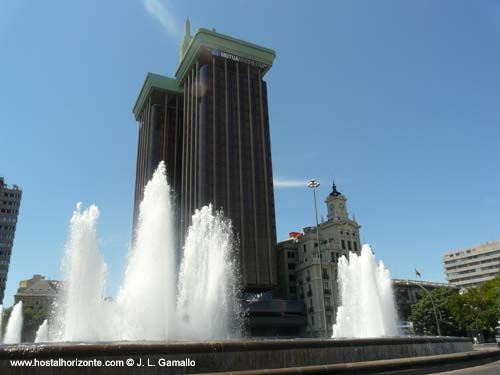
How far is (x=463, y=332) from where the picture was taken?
212ft

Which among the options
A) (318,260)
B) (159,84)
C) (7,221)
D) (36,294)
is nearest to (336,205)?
(318,260)

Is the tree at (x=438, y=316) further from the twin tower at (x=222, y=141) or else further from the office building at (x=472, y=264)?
→ the office building at (x=472, y=264)

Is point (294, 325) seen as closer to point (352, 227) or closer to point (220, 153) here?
point (352, 227)

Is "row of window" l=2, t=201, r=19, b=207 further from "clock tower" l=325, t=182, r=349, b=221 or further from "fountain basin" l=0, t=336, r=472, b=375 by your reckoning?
"fountain basin" l=0, t=336, r=472, b=375

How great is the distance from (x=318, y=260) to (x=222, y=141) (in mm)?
31847

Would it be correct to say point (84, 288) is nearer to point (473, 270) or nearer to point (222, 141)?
point (222, 141)

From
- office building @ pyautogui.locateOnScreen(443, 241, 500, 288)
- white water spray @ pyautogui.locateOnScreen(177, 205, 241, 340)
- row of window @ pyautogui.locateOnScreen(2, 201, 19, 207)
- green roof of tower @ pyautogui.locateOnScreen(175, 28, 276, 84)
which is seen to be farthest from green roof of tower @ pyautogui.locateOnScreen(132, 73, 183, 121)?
office building @ pyautogui.locateOnScreen(443, 241, 500, 288)

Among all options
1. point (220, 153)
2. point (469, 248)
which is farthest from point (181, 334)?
point (469, 248)

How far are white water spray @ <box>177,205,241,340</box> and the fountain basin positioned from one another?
1358 centimetres

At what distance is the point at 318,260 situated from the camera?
78312mm

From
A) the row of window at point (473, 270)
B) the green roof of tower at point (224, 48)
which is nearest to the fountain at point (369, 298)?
the green roof of tower at point (224, 48)

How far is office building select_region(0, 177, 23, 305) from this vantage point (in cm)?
9712

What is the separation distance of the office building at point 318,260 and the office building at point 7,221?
67.7m

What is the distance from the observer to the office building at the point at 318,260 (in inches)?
2869
